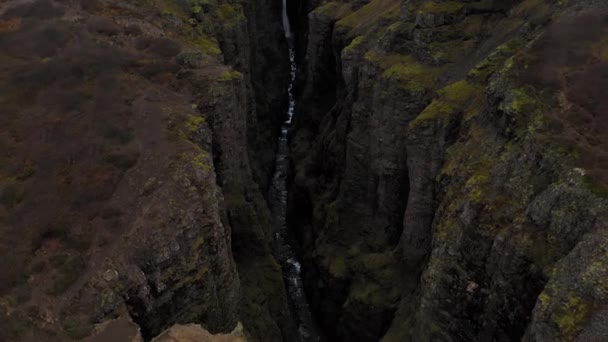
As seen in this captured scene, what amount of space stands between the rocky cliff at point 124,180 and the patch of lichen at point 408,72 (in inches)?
630

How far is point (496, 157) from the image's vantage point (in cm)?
4206

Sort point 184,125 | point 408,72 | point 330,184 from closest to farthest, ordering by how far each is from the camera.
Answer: point 184,125 → point 408,72 → point 330,184

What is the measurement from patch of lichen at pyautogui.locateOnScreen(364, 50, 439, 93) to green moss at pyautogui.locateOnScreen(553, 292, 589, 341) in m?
30.7

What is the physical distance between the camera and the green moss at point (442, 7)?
6031 centimetres

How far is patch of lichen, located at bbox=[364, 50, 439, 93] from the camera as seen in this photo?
2242 inches

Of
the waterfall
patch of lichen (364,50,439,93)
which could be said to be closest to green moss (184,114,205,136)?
patch of lichen (364,50,439,93)

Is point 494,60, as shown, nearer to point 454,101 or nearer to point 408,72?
point 454,101

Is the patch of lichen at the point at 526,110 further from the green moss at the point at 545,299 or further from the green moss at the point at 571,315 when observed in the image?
the green moss at the point at 571,315

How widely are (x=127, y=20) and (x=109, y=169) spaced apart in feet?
87.2

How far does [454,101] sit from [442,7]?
15.2m

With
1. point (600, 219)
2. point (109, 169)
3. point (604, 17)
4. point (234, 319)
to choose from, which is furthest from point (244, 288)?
point (604, 17)

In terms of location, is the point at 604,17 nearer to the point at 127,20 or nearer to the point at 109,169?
the point at 109,169

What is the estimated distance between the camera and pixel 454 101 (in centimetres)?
5119

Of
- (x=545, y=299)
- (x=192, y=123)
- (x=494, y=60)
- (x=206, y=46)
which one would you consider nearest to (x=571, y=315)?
(x=545, y=299)
